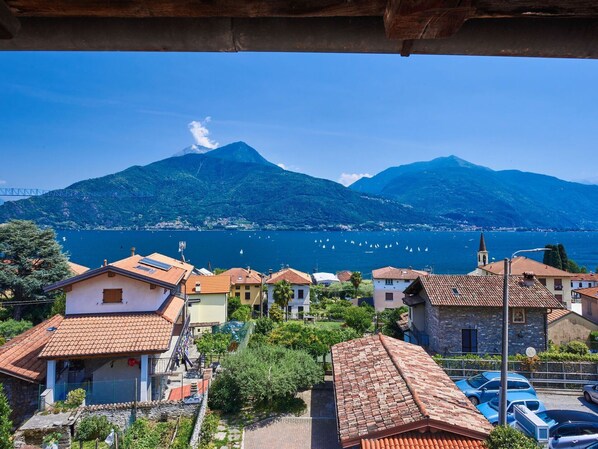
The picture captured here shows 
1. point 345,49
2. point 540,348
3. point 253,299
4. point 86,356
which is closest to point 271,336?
point 86,356

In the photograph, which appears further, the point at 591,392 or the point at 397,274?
the point at 397,274

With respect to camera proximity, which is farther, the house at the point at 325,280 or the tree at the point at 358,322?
the house at the point at 325,280

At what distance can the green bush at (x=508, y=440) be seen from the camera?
29.9ft

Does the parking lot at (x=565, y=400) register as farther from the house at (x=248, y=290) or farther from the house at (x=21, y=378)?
the house at (x=248, y=290)

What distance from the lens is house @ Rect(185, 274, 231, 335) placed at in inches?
1641

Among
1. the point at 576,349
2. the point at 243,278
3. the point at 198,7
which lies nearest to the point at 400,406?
the point at 198,7

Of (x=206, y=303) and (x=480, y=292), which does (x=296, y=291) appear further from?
(x=480, y=292)

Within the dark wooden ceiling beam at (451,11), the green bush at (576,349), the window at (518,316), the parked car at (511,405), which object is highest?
the dark wooden ceiling beam at (451,11)

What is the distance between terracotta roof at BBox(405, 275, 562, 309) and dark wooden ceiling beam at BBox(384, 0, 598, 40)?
25.5 metres

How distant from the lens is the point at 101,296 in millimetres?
19781

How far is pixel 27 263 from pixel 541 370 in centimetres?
4047

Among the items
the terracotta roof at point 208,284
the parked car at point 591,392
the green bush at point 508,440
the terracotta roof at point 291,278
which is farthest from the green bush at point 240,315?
the green bush at point 508,440

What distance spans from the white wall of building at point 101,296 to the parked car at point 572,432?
18.1 m

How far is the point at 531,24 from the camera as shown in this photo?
110 inches
